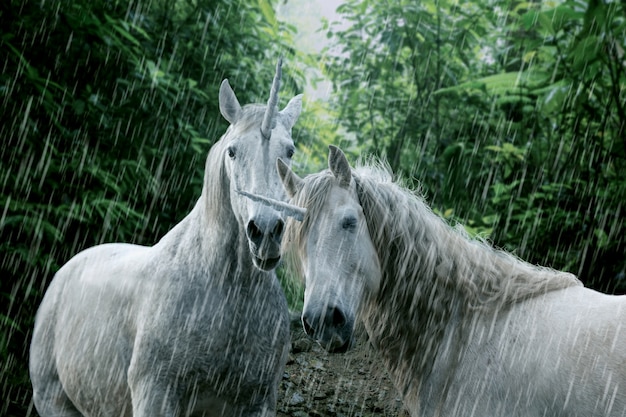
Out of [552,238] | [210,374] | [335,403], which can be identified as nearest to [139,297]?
[210,374]

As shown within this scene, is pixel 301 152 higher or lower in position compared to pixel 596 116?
lower

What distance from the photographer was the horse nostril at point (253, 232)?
2966 millimetres

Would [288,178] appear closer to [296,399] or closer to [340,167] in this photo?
[340,167]

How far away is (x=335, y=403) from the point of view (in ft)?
18.1

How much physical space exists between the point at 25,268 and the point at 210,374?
8.97ft

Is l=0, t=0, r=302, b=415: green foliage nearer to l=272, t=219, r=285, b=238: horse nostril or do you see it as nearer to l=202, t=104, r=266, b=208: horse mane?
l=202, t=104, r=266, b=208: horse mane

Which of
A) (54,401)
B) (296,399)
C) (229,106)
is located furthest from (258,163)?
(296,399)

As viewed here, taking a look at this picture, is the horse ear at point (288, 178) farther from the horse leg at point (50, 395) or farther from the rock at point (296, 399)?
the rock at point (296, 399)

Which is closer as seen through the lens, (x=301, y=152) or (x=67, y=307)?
(x=67, y=307)

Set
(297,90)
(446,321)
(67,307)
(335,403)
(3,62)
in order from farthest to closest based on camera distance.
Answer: (297,90) → (335,403) → (3,62) → (67,307) → (446,321)

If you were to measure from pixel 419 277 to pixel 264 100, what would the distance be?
5.51 meters

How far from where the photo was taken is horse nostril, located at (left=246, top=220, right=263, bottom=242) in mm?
2966

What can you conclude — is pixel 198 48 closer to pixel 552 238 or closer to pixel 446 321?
pixel 552 238

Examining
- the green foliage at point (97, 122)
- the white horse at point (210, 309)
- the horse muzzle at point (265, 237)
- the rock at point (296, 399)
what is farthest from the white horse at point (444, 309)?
the green foliage at point (97, 122)
